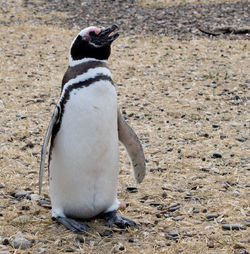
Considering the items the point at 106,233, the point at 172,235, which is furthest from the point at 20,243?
the point at 172,235

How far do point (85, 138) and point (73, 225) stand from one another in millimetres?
546

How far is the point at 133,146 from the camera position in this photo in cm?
357

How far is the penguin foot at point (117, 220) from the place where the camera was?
3.27m

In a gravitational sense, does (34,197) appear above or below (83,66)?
below

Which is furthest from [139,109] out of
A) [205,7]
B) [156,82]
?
[205,7]

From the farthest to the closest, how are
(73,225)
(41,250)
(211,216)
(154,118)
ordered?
(154,118) < (211,216) < (73,225) < (41,250)

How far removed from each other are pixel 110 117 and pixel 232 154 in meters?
1.99

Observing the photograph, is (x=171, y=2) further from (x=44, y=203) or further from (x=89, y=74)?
(x=89, y=74)

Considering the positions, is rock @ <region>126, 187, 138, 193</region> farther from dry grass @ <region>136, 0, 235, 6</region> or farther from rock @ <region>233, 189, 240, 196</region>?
dry grass @ <region>136, 0, 235, 6</region>

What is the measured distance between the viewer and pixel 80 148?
3.12 metres

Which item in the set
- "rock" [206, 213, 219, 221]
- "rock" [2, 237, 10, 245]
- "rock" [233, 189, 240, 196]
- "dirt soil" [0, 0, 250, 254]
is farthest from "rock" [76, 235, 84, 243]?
"rock" [233, 189, 240, 196]

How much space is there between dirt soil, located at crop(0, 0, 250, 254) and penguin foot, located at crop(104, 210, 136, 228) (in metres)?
0.05

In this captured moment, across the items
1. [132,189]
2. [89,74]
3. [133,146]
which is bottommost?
[132,189]

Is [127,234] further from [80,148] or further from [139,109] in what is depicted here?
[139,109]
